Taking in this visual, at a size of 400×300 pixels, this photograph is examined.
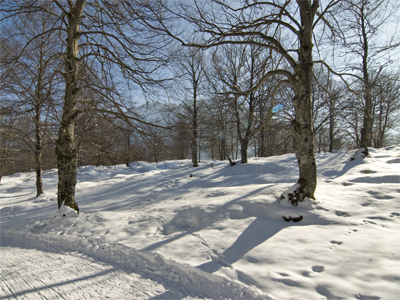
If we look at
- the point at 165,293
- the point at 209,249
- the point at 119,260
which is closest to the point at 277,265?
the point at 209,249

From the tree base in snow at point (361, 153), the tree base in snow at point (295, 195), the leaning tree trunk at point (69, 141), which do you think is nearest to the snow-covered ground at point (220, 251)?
the tree base in snow at point (295, 195)

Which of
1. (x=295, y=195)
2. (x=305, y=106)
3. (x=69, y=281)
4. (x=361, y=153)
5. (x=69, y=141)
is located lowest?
(x=69, y=281)

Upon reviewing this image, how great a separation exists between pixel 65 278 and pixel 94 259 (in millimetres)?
516

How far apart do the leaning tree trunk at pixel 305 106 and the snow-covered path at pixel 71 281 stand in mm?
3554

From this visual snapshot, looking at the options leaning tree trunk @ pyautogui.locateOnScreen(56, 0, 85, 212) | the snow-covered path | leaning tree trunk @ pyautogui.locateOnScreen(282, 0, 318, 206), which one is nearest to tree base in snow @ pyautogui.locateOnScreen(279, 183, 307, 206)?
leaning tree trunk @ pyautogui.locateOnScreen(282, 0, 318, 206)

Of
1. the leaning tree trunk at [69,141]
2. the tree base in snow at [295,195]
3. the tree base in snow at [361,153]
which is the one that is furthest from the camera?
the tree base in snow at [361,153]

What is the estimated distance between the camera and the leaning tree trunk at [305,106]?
4.42 metres

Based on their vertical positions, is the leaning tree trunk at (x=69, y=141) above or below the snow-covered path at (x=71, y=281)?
above

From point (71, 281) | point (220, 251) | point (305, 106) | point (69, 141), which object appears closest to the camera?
point (71, 281)

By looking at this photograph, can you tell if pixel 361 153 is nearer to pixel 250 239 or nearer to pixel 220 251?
pixel 250 239

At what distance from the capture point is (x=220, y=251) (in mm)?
2889

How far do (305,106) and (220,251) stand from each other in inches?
138

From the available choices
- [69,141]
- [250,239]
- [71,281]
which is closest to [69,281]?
[71,281]

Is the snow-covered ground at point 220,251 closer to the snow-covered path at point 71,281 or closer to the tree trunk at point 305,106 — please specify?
Answer: the snow-covered path at point 71,281
